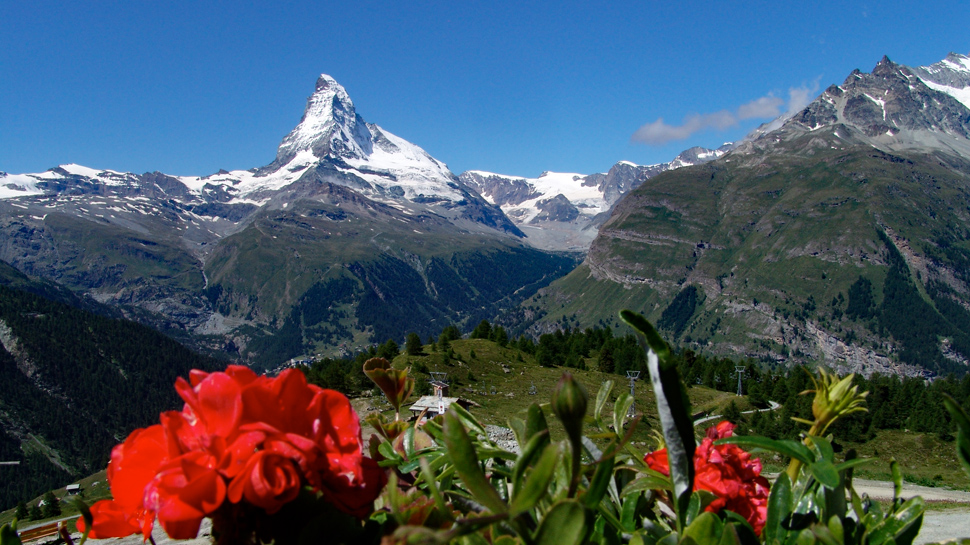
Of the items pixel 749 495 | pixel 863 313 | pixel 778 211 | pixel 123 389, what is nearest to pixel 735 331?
pixel 863 313

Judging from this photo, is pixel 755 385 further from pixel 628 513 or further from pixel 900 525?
pixel 628 513

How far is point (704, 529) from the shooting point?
826mm

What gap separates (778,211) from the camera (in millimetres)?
193000

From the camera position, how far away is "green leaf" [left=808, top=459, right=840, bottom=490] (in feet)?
2.73

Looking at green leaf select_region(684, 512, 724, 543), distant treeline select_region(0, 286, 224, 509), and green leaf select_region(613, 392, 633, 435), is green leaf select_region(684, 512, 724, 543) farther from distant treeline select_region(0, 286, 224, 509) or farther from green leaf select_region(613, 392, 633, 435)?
distant treeline select_region(0, 286, 224, 509)

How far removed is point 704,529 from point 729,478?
18.8 inches

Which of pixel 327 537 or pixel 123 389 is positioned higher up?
pixel 327 537

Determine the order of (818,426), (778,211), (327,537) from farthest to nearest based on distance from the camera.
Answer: (778,211)
(818,426)
(327,537)

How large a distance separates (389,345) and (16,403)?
4684 inches

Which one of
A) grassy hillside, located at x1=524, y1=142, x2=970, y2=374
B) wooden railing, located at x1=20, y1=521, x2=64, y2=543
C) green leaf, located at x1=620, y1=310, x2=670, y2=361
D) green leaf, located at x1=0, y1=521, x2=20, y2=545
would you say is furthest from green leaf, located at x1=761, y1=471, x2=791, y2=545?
grassy hillside, located at x1=524, y1=142, x2=970, y2=374

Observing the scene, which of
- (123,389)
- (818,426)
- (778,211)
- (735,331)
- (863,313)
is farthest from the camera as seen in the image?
(778,211)

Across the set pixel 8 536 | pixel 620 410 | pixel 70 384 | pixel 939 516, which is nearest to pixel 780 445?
pixel 620 410

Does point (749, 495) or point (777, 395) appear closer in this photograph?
point (749, 495)

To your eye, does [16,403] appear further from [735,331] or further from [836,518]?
[735,331]
